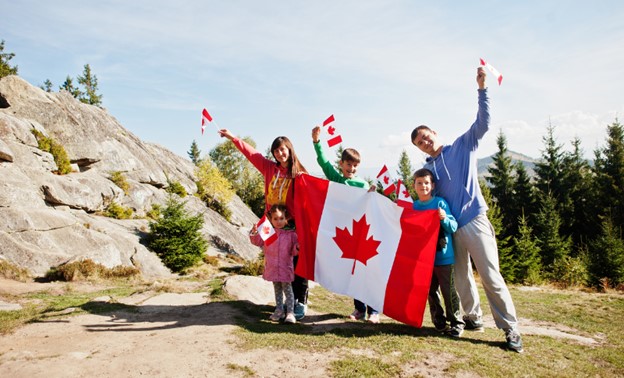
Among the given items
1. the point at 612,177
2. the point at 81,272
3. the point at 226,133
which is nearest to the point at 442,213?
the point at 226,133

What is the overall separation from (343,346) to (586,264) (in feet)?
59.5

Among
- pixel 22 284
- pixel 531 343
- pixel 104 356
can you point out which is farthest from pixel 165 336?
pixel 22 284

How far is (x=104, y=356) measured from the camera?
14.1 feet

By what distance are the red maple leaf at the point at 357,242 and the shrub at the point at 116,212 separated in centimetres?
1795

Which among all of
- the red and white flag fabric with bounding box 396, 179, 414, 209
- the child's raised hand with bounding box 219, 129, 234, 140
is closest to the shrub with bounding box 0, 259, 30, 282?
the child's raised hand with bounding box 219, 129, 234, 140

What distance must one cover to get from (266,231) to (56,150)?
2042 cm

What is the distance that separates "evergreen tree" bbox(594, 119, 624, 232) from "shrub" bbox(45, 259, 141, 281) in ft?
124

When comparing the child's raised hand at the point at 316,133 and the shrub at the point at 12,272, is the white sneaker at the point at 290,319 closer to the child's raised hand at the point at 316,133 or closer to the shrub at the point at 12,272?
the child's raised hand at the point at 316,133

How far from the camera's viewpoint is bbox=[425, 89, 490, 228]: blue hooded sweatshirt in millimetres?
5074

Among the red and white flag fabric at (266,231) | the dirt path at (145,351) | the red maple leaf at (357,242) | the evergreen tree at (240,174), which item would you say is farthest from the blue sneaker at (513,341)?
the evergreen tree at (240,174)

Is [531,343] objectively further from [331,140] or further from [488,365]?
[331,140]

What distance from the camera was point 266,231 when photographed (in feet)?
18.8

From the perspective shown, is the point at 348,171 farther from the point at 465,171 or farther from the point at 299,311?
the point at 299,311

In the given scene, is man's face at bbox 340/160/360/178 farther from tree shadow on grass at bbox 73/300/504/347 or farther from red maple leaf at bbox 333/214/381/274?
tree shadow on grass at bbox 73/300/504/347
